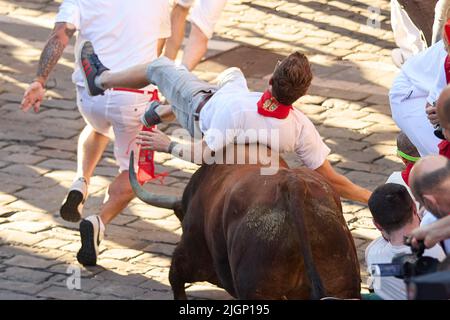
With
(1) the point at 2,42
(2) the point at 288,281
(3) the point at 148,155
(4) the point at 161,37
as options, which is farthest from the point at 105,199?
(1) the point at 2,42

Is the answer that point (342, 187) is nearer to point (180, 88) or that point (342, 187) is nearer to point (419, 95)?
point (419, 95)

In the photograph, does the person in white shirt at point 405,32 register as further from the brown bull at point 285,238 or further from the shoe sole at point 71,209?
the brown bull at point 285,238

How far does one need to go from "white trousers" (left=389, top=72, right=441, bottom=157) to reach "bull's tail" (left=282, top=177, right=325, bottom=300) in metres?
1.01

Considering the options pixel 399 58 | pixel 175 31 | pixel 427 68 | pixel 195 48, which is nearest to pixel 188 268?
pixel 427 68

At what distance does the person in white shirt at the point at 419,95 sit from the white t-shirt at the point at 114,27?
2.36 metres

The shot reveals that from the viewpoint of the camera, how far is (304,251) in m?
6.87

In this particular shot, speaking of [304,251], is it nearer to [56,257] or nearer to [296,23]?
[56,257]

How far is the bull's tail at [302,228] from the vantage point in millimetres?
6848

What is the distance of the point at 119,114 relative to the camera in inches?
375

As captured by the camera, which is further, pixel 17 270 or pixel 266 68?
pixel 266 68

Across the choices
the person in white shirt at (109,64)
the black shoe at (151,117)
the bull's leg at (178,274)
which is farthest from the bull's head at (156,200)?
the person in white shirt at (109,64)

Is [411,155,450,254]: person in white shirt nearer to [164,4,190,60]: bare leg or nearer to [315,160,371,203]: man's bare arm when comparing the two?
[315,160,371,203]: man's bare arm

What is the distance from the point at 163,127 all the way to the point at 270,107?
420 centimetres
